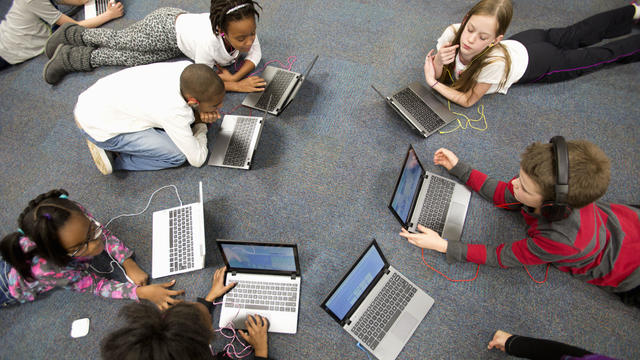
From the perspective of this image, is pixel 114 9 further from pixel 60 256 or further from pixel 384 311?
pixel 384 311

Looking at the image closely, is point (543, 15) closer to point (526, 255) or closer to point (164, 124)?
point (526, 255)

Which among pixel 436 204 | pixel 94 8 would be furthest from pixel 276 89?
pixel 94 8

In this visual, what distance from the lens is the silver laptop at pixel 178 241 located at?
1.74 metres

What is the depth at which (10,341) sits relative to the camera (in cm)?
167

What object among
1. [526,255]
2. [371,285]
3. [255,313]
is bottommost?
[255,313]

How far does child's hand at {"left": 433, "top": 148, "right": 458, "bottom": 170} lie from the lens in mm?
1869

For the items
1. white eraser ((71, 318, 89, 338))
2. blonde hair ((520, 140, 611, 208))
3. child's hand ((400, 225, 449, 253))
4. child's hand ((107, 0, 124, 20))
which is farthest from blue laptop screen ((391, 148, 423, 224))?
child's hand ((107, 0, 124, 20))

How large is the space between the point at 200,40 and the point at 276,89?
0.55m

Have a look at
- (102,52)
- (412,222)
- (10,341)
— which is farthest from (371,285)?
(102,52)

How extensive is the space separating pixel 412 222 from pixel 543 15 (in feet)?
7.05

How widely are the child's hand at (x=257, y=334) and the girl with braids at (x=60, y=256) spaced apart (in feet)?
1.32

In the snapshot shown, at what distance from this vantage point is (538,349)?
4.60 feet

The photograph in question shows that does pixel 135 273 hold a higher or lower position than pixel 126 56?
lower

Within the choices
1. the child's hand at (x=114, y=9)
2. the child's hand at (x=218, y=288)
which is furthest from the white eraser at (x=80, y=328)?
the child's hand at (x=114, y=9)
